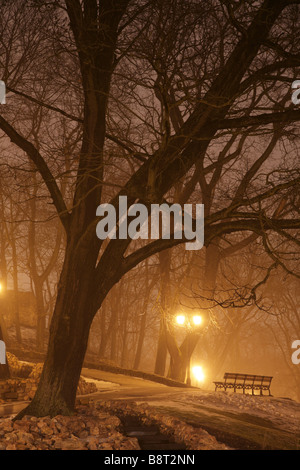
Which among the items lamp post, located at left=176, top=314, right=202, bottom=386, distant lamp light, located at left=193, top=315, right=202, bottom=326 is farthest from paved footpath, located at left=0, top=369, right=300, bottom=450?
distant lamp light, located at left=193, top=315, right=202, bottom=326

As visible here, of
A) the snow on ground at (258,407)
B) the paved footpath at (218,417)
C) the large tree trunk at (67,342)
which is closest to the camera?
the paved footpath at (218,417)

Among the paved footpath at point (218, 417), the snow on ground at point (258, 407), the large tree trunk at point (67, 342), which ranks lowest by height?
the snow on ground at point (258, 407)

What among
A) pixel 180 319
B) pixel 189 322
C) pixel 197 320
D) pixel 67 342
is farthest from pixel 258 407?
pixel 67 342

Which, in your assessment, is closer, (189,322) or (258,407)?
(258,407)

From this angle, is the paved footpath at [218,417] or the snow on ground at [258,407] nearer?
the paved footpath at [218,417]

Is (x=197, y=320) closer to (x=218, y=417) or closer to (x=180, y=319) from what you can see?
(x=180, y=319)

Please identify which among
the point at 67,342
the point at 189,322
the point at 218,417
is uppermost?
the point at 189,322

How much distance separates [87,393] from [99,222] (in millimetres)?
5932

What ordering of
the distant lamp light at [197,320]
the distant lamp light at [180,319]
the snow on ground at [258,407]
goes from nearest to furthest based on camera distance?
the snow on ground at [258,407] < the distant lamp light at [180,319] < the distant lamp light at [197,320]

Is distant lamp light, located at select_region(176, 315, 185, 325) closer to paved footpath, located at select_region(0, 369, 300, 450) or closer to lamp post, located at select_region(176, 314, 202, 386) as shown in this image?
lamp post, located at select_region(176, 314, 202, 386)

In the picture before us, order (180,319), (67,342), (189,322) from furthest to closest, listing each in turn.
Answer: (180,319)
(189,322)
(67,342)

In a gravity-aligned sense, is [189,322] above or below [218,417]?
above

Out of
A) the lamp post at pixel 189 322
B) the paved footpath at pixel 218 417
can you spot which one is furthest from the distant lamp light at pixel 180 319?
the paved footpath at pixel 218 417

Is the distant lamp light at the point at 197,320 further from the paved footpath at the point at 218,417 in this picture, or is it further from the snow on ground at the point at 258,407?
the snow on ground at the point at 258,407
